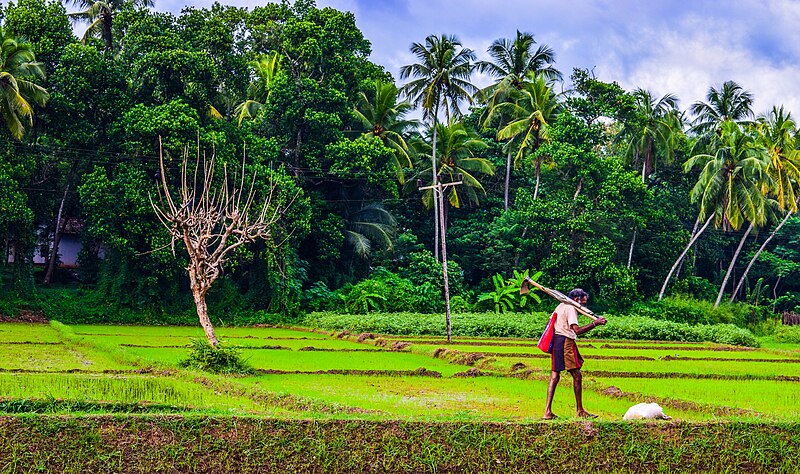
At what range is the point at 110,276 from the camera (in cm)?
2980

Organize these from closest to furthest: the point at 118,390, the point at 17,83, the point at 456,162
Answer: the point at 118,390 < the point at 17,83 < the point at 456,162

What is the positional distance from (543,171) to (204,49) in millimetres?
15427

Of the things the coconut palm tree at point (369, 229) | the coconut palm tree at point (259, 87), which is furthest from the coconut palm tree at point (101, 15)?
the coconut palm tree at point (369, 229)

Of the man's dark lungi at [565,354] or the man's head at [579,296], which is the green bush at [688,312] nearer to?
the man's head at [579,296]

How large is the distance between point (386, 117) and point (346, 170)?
5072 millimetres

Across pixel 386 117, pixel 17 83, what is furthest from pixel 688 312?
pixel 17 83

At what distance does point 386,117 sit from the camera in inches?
1474

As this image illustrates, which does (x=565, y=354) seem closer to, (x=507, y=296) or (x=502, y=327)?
(x=502, y=327)

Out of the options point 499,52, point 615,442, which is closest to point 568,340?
point 615,442

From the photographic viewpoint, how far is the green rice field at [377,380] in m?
10.1

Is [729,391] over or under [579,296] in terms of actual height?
under

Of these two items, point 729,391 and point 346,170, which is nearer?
point 729,391

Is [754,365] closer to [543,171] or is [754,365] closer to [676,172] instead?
[543,171]

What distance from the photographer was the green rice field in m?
10.1
